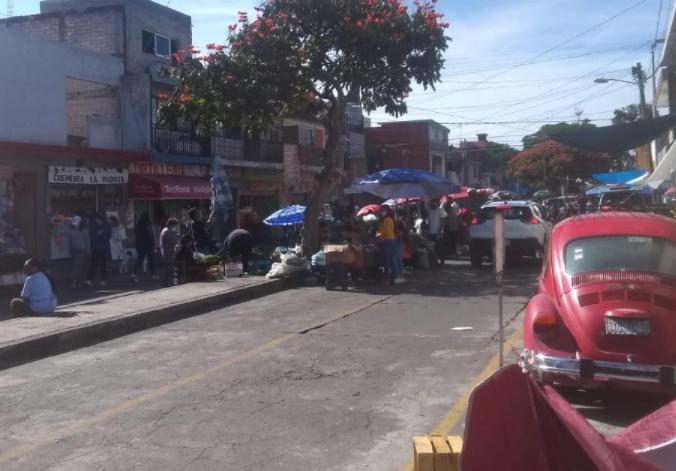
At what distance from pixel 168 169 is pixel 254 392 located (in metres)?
19.5

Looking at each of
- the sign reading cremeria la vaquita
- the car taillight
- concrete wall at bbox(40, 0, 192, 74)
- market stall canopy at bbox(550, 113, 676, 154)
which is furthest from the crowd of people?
the car taillight

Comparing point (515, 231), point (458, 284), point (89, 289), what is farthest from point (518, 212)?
point (89, 289)

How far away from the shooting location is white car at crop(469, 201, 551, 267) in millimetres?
19266

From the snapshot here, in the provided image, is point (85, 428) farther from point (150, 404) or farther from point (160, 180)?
point (160, 180)

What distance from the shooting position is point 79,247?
16984 mm

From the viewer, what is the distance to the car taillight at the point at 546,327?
672cm

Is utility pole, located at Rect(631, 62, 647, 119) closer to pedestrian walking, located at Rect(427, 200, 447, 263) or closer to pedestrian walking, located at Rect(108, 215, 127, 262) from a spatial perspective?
pedestrian walking, located at Rect(427, 200, 447, 263)

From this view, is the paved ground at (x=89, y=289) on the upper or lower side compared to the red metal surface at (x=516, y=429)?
lower

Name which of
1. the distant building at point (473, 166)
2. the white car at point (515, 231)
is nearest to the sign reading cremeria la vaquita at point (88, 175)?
the white car at point (515, 231)

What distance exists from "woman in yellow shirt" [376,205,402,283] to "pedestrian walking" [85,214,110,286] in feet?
19.6

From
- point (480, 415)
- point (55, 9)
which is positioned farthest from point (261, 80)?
point (480, 415)

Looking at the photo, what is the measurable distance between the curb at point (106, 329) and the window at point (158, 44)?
13.3m

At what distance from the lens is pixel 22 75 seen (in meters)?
20.3

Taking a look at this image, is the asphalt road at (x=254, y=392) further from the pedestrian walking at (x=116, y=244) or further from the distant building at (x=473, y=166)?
the distant building at (x=473, y=166)
